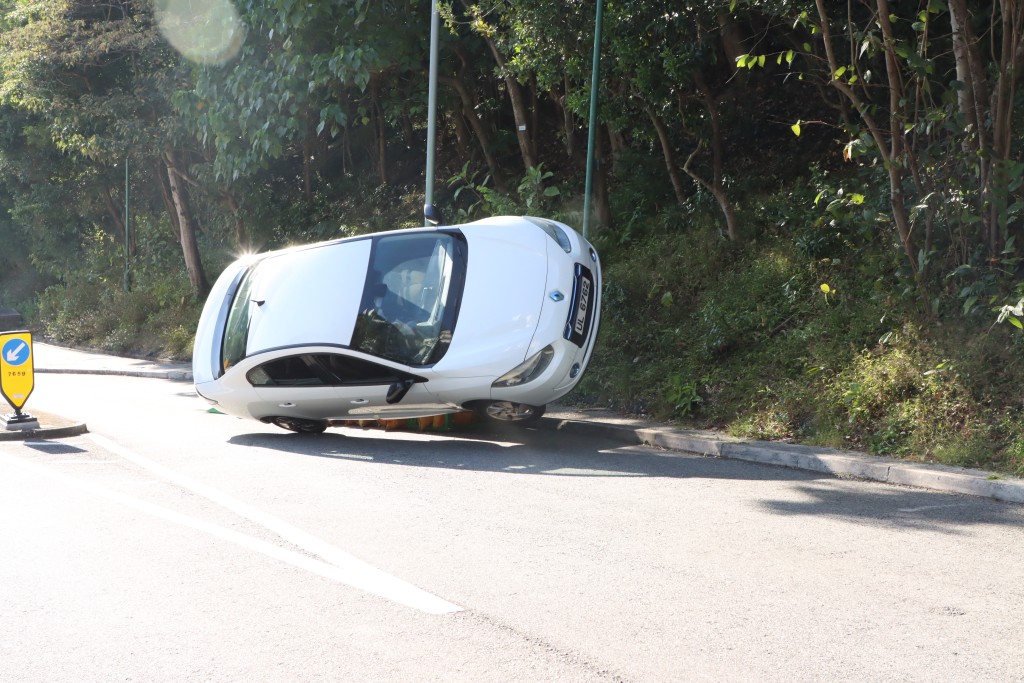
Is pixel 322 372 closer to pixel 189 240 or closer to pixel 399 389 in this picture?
pixel 399 389

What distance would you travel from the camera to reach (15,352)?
489 inches

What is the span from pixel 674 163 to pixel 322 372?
795 centimetres

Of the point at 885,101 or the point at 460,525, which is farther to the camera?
the point at 885,101

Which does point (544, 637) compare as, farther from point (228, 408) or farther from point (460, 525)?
point (228, 408)

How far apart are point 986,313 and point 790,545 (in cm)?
469

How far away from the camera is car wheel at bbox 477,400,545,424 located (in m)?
10.9

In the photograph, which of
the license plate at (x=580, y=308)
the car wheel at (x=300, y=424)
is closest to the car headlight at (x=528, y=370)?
the license plate at (x=580, y=308)

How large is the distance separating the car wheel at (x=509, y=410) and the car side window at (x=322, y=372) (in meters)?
0.92

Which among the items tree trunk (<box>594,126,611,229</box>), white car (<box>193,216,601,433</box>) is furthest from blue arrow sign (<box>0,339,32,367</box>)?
tree trunk (<box>594,126,611,229</box>)

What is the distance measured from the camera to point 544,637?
190 inches

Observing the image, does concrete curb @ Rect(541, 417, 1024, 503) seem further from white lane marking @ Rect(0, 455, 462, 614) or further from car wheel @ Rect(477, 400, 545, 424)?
white lane marking @ Rect(0, 455, 462, 614)

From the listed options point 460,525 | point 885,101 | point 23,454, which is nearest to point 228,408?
point 23,454

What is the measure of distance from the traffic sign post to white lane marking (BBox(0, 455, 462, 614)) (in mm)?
4524

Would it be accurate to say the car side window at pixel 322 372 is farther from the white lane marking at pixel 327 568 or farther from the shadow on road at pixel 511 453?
the white lane marking at pixel 327 568
